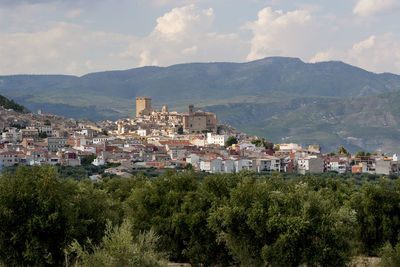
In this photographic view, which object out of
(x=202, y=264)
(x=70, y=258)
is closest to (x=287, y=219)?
(x=202, y=264)

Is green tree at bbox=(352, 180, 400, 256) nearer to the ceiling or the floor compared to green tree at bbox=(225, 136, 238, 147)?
nearer to the floor

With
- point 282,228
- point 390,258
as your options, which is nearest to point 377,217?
point 390,258

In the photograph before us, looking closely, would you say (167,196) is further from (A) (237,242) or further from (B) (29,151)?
(B) (29,151)

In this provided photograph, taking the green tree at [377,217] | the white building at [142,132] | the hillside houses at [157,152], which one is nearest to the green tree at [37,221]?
the green tree at [377,217]

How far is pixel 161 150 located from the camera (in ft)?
335

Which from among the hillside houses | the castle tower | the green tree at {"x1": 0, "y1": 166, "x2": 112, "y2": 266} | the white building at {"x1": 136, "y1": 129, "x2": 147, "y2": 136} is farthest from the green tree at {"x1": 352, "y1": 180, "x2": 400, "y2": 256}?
the castle tower

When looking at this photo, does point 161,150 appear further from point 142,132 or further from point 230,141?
point 142,132

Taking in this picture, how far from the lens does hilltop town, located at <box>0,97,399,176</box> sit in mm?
89062

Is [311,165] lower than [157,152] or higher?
lower

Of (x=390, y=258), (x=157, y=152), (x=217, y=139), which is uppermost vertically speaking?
(x=217, y=139)

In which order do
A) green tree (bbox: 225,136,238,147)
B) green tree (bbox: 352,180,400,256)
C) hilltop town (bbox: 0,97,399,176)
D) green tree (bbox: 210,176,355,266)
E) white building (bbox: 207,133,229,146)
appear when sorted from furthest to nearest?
1. white building (bbox: 207,133,229,146)
2. green tree (bbox: 225,136,238,147)
3. hilltop town (bbox: 0,97,399,176)
4. green tree (bbox: 352,180,400,256)
5. green tree (bbox: 210,176,355,266)

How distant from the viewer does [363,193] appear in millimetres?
32188

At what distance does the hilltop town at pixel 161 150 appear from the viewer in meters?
89.1

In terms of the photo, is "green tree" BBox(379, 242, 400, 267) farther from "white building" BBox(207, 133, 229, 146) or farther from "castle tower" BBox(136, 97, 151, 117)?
"castle tower" BBox(136, 97, 151, 117)
